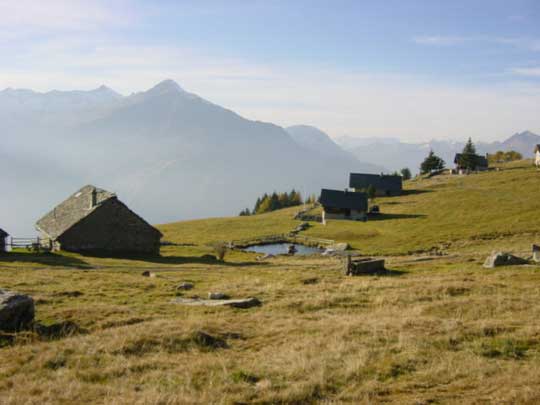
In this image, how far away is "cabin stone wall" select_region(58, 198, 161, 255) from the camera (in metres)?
56.4

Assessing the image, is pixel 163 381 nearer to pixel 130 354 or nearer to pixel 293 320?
pixel 130 354

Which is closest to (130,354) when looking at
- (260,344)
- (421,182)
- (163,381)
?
(163,381)

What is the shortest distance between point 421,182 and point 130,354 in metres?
134

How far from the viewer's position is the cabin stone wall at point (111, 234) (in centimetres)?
5641

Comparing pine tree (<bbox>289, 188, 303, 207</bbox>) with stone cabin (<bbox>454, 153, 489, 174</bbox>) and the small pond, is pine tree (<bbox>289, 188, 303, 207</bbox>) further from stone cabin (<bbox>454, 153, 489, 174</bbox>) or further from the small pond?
the small pond

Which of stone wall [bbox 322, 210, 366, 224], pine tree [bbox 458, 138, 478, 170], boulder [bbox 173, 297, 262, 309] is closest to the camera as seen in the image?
boulder [bbox 173, 297, 262, 309]

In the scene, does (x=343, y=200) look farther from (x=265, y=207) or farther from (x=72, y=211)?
(x=265, y=207)

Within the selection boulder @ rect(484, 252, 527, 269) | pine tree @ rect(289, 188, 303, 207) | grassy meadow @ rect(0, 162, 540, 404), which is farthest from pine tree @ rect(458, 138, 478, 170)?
grassy meadow @ rect(0, 162, 540, 404)

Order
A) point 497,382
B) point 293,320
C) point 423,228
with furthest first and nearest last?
point 423,228, point 293,320, point 497,382

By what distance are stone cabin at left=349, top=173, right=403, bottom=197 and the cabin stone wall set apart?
77.1 meters

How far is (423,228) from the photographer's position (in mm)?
78000

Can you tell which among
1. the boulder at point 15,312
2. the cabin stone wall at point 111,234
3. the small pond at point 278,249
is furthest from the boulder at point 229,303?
the small pond at point 278,249

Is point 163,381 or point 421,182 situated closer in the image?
point 163,381

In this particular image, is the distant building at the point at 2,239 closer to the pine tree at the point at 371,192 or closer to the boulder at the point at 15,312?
the boulder at the point at 15,312
